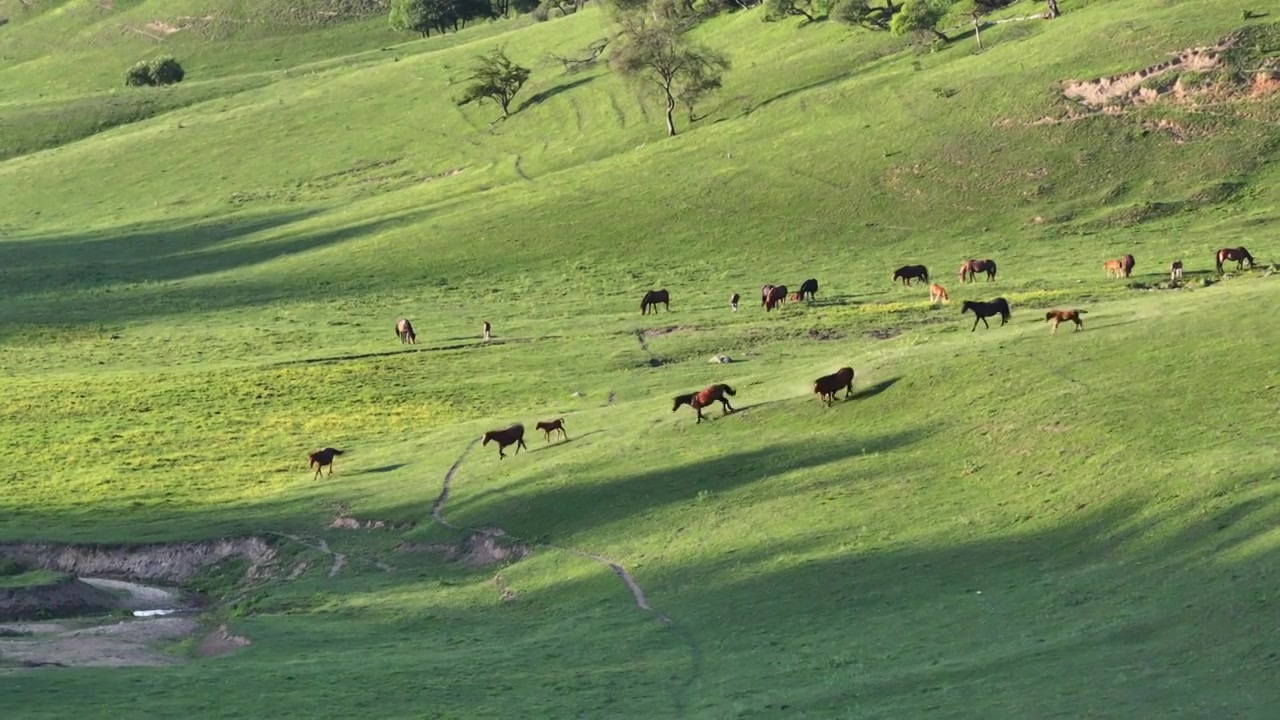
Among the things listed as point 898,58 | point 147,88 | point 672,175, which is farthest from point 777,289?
point 147,88

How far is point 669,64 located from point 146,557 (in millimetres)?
67133

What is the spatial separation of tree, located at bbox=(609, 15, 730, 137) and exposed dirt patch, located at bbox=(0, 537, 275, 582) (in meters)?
64.5

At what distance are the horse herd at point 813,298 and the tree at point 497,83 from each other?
52.6 metres

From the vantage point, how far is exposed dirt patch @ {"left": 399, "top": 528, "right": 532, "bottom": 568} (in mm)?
36969

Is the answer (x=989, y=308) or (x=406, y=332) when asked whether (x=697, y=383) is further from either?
(x=406, y=332)

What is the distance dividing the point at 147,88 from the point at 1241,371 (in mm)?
133879

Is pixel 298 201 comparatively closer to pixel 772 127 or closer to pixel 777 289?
pixel 772 127

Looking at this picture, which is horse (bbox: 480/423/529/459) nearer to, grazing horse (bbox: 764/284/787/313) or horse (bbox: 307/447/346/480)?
horse (bbox: 307/447/346/480)

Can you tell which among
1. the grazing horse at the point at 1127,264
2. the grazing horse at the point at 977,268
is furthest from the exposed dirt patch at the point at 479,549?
the grazing horse at the point at 977,268

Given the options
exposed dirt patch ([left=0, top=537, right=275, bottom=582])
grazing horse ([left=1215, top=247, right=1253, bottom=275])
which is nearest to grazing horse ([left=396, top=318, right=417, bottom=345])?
exposed dirt patch ([left=0, top=537, right=275, bottom=582])

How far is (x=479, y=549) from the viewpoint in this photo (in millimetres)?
37812

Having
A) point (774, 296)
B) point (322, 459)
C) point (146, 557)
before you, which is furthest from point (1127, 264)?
A: point (146, 557)

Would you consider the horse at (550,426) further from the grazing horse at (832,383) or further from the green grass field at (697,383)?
the grazing horse at (832,383)

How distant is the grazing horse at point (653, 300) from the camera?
2687 inches
